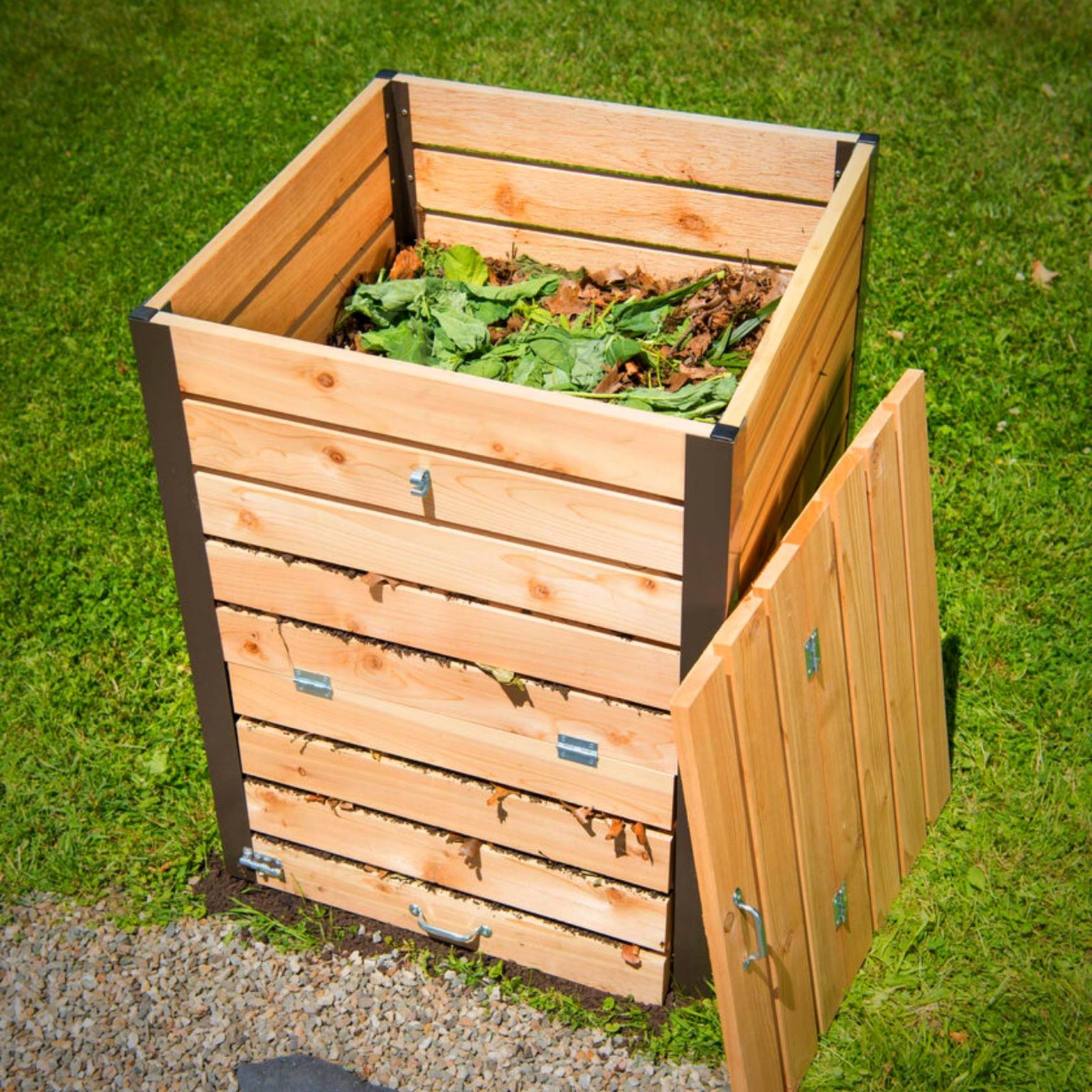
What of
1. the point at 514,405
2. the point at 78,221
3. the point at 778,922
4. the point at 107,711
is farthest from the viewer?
the point at 78,221

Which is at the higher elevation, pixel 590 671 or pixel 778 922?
pixel 590 671

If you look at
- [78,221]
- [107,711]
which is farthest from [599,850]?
[78,221]

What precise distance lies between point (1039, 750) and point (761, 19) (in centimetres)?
464

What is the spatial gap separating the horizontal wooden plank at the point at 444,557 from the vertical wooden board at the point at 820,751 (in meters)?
0.22

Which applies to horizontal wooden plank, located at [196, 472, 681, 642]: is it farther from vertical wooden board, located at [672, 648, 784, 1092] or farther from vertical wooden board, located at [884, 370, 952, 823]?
vertical wooden board, located at [884, 370, 952, 823]

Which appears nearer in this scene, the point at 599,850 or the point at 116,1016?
the point at 599,850

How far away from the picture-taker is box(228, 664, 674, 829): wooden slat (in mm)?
3072

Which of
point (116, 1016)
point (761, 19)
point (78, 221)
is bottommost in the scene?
point (116, 1016)

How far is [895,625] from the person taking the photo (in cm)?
332

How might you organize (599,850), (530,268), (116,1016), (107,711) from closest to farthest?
(599,850)
(116,1016)
(530,268)
(107,711)

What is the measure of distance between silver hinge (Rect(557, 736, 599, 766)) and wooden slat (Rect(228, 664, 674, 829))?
2cm

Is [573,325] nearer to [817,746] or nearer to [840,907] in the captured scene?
[817,746]

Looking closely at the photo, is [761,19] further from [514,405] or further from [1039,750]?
[514,405]

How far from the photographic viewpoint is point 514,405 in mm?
2629
